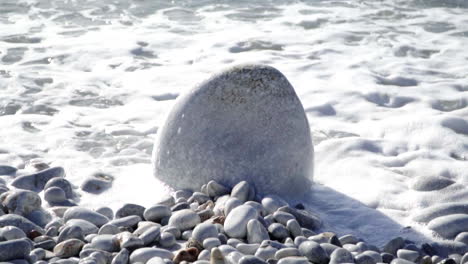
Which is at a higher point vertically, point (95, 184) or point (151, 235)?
point (151, 235)

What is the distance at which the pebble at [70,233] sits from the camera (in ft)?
8.95

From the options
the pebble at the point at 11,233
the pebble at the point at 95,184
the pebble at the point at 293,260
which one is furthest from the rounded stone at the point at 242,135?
the pebble at the point at 11,233

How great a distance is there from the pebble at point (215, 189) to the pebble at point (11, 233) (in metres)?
0.94

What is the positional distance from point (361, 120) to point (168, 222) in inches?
88.2

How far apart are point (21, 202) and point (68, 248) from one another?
582mm

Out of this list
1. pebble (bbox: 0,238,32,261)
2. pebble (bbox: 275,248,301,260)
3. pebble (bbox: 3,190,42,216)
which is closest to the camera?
pebble (bbox: 0,238,32,261)

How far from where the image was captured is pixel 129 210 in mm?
3031

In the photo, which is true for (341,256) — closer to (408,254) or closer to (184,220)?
(408,254)

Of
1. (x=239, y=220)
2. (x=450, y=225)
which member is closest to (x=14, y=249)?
(x=239, y=220)

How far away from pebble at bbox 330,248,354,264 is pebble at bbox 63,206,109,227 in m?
1.07

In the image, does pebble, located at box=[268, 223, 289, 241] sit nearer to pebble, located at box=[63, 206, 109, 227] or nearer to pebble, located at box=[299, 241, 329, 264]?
pebble, located at box=[299, 241, 329, 264]

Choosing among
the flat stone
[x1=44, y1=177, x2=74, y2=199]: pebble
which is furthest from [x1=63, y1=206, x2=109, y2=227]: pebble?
the flat stone

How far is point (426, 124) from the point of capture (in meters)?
4.53

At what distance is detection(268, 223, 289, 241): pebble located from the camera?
2805 mm
